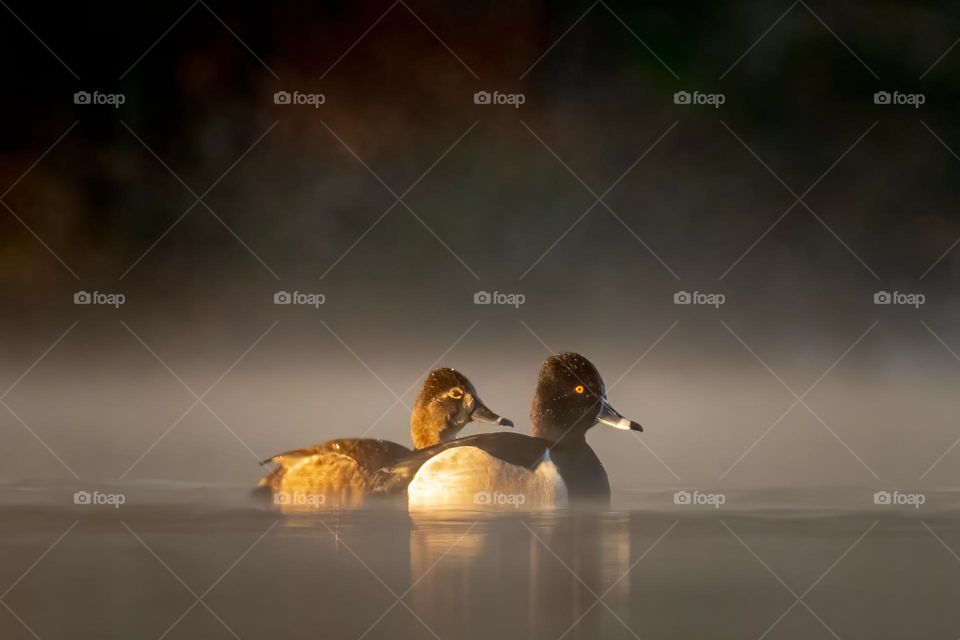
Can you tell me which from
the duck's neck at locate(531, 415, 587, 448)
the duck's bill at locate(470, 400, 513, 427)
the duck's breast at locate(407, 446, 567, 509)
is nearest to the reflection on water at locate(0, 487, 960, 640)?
the duck's breast at locate(407, 446, 567, 509)

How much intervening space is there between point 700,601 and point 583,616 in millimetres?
507

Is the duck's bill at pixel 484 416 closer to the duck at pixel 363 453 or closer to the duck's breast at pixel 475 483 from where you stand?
the duck at pixel 363 453

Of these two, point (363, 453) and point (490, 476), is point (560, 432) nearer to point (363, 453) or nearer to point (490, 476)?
point (490, 476)

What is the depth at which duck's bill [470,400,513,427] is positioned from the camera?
8195mm

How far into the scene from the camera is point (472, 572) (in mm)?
6082

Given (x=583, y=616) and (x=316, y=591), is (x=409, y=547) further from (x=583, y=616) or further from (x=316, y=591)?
(x=583, y=616)

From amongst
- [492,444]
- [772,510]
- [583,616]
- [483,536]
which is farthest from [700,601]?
[772,510]

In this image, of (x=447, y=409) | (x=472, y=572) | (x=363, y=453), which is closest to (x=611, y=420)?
(x=447, y=409)

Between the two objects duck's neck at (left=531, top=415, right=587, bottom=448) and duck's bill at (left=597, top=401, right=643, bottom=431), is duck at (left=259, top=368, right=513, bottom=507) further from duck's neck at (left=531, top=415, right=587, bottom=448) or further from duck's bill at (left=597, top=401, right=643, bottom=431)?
duck's bill at (left=597, top=401, right=643, bottom=431)

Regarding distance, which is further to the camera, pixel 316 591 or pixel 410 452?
pixel 410 452

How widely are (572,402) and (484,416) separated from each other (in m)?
0.49

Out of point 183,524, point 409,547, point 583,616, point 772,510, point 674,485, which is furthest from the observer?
point 674,485

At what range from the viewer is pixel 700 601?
18.9 feet

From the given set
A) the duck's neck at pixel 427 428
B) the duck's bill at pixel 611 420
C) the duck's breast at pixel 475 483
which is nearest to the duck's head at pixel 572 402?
the duck's bill at pixel 611 420
